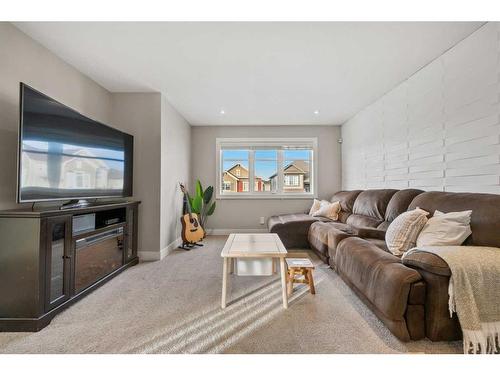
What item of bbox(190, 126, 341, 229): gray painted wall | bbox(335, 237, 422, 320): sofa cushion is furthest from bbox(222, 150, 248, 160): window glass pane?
bbox(335, 237, 422, 320): sofa cushion

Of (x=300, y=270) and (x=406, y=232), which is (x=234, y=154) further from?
(x=406, y=232)

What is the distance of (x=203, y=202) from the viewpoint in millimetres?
4879

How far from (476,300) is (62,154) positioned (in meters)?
3.14

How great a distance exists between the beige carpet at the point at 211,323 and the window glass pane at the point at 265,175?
2.85 m

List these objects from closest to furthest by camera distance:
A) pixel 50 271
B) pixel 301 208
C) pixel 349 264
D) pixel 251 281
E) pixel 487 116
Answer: pixel 50 271
pixel 487 116
pixel 349 264
pixel 251 281
pixel 301 208

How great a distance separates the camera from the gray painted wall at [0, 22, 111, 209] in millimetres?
1893

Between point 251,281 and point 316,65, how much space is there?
2394mm

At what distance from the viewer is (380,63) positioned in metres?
2.59

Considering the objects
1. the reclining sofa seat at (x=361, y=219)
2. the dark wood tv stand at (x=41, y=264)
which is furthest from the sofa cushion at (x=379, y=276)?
the dark wood tv stand at (x=41, y=264)

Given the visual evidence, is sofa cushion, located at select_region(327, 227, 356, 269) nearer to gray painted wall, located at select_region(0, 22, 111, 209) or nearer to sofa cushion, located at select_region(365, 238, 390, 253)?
sofa cushion, located at select_region(365, 238, 390, 253)

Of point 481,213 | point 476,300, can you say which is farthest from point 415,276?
point 481,213

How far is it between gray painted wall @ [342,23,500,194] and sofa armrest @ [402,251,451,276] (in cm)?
101
